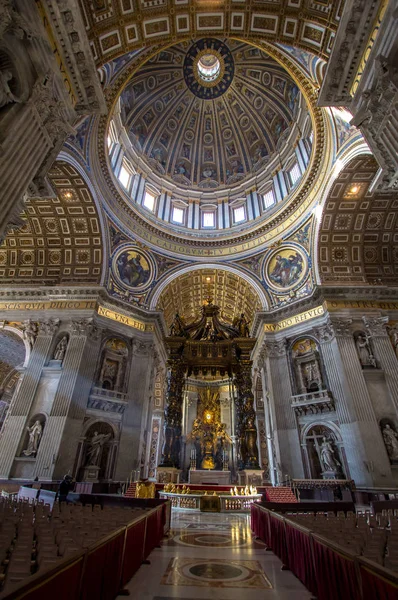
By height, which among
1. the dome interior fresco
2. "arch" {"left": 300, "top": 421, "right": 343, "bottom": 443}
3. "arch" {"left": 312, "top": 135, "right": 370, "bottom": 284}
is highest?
the dome interior fresco

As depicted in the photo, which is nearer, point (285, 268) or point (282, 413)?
point (282, 413)

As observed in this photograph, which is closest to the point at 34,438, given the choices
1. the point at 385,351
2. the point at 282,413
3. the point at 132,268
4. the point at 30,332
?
the point at 30,332

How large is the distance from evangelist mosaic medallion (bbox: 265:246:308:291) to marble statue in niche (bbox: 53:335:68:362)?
46.0 feet

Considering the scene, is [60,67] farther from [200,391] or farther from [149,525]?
[200,391]

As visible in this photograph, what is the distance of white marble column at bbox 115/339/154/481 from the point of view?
51.3 feet

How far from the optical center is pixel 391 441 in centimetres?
1366

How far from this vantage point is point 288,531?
445 cm

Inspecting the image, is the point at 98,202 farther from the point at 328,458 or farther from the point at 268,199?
the point at 328,458

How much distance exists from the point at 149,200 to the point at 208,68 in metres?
12.7

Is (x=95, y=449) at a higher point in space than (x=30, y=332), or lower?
lower

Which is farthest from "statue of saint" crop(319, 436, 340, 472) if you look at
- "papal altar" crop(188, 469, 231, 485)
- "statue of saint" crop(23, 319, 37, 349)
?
"statue of saint" crop(23, 319, 37, 349)

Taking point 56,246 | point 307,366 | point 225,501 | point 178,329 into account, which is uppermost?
point 56,246

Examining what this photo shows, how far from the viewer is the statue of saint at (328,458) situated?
14391mm

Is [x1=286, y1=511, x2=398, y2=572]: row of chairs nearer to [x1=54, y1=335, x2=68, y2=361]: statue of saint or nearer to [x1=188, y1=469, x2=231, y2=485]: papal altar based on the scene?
[x1=54, y1=335, x2=68, y2=361]: statue of saint
